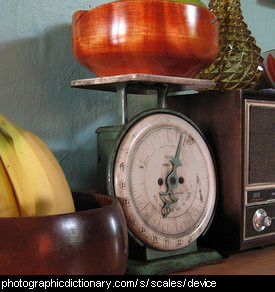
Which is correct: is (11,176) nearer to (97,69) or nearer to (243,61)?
(97,69)

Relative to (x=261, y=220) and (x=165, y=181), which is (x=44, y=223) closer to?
(x=165, y=181)

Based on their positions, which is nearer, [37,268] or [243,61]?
[37,268]

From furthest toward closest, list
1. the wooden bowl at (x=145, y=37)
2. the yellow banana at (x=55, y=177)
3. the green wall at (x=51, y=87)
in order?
1. the green wall at (x=51, y=87)
2. the wooden bowl at (x=145, y=37)
3. the yellow banana at (x=55, y=177)

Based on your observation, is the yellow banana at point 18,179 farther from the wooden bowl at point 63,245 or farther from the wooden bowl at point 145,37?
the wooden bowl at point 145,37

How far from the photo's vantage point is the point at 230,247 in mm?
995

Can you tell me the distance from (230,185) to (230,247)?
0.13 m

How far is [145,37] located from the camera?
2.72 ft

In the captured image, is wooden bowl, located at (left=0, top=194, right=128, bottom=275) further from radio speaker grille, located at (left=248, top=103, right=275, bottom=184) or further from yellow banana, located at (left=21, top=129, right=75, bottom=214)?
radio speaker grille, located at (left=248, top=103, right=275, bottom=184)

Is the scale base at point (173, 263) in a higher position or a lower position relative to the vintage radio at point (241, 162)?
lower

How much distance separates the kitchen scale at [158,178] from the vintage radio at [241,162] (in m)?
0.06

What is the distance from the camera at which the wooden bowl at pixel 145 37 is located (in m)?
0.83

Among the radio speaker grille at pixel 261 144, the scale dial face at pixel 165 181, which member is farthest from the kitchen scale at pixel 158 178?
the radio speaker grille at pixel 261 144
